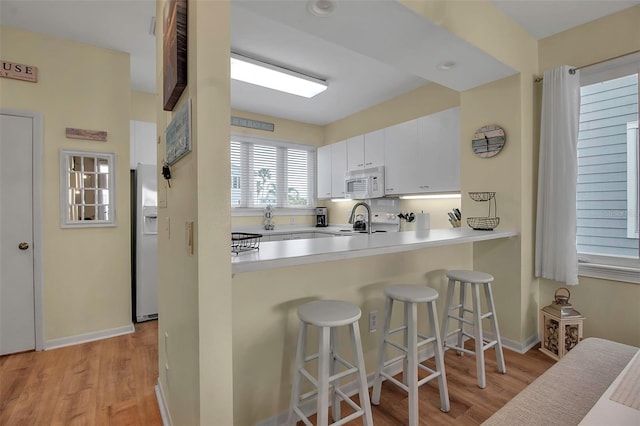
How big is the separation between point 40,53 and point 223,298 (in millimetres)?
3102

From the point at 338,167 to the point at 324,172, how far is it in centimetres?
38

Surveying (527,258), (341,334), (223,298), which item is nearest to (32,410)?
(223,298)

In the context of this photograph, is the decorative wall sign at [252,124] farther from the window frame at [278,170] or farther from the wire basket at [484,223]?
the wire basket at [484,223]

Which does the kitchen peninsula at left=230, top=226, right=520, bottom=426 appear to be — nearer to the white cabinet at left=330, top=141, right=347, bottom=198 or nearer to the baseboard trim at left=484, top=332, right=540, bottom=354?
the baseboard trim at left=484, top=332, right=540, bottom=354

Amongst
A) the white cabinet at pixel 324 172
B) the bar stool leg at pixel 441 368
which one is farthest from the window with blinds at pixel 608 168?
the white cabinet at pixel 324 172

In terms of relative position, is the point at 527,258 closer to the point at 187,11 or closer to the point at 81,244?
the point at 187,11

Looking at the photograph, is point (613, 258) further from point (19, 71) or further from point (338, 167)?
point (19, 71)

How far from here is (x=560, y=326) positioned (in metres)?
2.38

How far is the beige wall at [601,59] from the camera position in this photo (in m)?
2.29

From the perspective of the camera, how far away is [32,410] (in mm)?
1886

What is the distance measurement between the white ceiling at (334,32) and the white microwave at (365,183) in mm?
1114

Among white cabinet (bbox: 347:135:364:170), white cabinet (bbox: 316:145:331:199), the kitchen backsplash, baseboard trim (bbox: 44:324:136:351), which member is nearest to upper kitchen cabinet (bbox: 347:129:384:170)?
white cabinet (bbox: 347:135:364:170)

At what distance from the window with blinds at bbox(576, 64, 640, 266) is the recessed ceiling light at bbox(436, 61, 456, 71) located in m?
1.15

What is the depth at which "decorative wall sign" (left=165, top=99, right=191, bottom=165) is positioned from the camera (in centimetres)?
120
